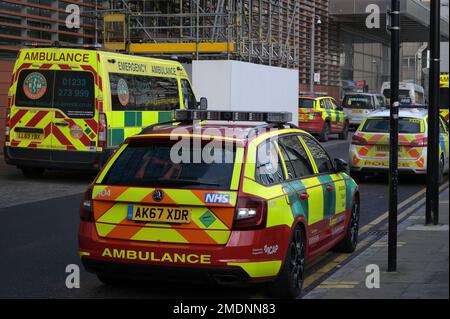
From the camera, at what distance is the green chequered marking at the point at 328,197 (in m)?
7.35

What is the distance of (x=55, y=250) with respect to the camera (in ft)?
27.8

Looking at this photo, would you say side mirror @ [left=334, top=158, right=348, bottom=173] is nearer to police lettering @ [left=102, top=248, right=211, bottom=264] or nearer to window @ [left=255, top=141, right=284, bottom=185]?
window @ [left=255, top=141, right=284, bottom=185]

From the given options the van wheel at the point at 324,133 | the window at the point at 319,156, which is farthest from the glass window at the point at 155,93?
the van wheel at the point at 324,133

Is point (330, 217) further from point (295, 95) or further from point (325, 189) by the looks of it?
point (295, 95)

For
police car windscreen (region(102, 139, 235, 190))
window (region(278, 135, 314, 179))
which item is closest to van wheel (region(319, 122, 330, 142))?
window (region(278, 135, 314, 179))

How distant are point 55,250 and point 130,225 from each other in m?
2.68

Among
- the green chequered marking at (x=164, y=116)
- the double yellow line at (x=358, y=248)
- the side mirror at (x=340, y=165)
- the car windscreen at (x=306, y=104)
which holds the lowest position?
the double yellow line at (x=358, y=248)

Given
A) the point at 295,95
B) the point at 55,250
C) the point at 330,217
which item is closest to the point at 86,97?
the point at 55,250

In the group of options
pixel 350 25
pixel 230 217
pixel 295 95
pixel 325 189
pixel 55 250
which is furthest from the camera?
pixel 350 25

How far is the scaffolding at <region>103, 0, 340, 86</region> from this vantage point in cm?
2555

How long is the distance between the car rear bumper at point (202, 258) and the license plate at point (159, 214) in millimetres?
183

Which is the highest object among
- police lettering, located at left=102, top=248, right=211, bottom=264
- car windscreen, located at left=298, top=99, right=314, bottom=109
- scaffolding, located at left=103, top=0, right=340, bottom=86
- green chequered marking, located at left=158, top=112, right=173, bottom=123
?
scaffolding, located at left=103, top=0, right=340, bottom=86

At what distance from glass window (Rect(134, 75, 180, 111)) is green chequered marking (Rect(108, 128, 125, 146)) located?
0.80 metres

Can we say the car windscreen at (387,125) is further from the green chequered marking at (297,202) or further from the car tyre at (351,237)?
the green chequered marking at (297,202)
